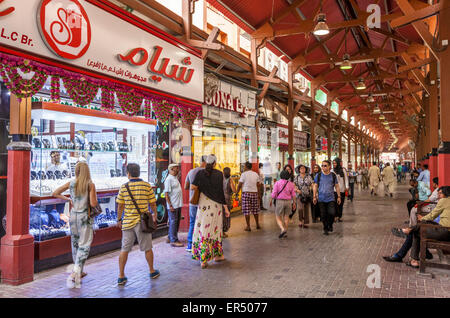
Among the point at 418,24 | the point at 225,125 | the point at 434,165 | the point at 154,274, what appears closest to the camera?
the point at 154,274

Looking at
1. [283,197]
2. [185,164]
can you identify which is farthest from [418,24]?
[185,164]

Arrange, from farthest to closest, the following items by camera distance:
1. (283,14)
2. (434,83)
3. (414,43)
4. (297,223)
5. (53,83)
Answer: (414,43) → (434,83) → (283,14) → (297,223) → (53,83)

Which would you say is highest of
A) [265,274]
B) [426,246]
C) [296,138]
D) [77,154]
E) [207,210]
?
[296,138]

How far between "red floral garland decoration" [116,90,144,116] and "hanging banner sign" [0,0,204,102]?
226mm

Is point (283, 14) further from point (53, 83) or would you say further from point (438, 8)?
point (53, 83)

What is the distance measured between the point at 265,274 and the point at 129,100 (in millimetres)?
3682

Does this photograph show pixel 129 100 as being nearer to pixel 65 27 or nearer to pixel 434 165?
pixel 65 27

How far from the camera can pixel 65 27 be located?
479 cm

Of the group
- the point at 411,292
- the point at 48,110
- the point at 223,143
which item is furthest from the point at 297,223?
the point at 48,110

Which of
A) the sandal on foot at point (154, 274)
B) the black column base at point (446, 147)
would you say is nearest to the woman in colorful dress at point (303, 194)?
the black column base at point (446, 147)

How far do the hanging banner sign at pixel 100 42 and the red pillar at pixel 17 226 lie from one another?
1485mm

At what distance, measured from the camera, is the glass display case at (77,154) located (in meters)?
5.80

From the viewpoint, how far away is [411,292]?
15.0 feet

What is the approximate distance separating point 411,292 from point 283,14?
345 inches
